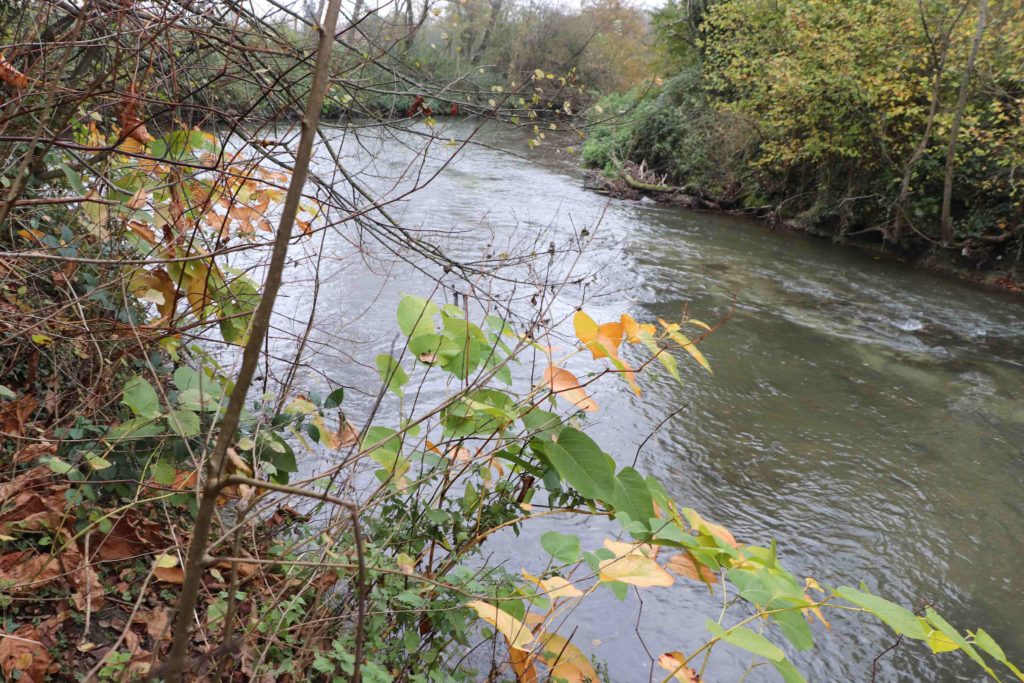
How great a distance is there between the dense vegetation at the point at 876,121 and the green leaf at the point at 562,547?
8573 millimetres

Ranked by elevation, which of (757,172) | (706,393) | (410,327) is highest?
(757,172)

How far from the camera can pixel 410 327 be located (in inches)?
90.8

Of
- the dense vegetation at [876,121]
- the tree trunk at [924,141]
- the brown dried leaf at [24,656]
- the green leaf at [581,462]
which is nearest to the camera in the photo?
the brown dried leaf at [24,656]

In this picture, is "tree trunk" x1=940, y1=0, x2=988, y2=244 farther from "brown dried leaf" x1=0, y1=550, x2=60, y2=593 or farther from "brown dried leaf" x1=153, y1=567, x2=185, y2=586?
"brown dried leaf" x1=0, y1=550, x2=60, y2=593

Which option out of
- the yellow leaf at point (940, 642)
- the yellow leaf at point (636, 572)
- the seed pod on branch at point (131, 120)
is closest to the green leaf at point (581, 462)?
the yellow leaf at point (636, 572)

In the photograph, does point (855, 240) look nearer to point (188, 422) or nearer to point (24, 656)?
point (188, 422)

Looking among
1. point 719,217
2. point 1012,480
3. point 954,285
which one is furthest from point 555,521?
point 719,217

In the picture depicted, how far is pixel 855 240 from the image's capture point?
13.5 m

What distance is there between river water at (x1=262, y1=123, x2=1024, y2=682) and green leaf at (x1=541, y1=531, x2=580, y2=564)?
920mm

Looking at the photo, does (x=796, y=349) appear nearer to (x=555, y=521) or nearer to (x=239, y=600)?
(x=555, y=521)

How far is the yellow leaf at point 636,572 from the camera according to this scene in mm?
1535

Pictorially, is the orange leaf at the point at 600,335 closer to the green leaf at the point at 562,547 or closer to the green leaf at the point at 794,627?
the green leaf at the point at 562,547

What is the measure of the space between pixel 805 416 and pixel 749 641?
17.0ft

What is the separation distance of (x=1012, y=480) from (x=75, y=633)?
6182 mm
